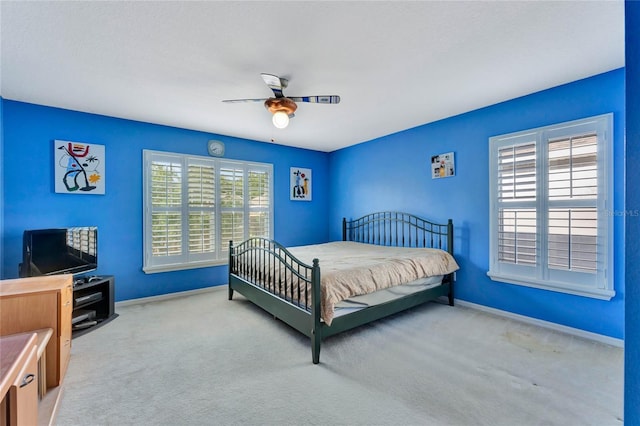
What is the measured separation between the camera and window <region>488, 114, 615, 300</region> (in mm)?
2535

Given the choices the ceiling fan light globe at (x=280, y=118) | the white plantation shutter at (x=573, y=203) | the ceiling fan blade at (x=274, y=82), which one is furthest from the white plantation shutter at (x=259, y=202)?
the white plantation shutter at (x=573, y=203)

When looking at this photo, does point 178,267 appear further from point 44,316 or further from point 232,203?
point 44,316

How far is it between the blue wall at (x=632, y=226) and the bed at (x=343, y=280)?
1.74 m

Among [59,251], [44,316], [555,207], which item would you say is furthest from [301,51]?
[59,251]

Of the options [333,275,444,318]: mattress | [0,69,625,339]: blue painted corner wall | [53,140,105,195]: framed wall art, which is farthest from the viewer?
[53,140,105,195]: framed wall art

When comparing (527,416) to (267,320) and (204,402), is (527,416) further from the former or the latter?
(267,320)

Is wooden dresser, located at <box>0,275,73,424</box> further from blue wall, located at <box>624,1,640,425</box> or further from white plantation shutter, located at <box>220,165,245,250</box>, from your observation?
blue wall, located at <box>624,1,640,425</box>

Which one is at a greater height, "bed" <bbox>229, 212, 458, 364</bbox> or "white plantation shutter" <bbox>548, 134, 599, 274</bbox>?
"white plantation shutter" <bbox>548, 134, 599, 274</bbox>

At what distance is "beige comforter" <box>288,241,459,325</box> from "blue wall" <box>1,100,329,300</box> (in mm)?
2126

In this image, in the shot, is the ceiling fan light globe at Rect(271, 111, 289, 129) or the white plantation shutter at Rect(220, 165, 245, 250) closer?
the ceiling fan light globe at Rect(271, 111, 289, 129)

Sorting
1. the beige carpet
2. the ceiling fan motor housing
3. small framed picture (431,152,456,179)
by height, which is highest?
the ceiling fan motor housing

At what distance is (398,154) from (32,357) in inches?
177

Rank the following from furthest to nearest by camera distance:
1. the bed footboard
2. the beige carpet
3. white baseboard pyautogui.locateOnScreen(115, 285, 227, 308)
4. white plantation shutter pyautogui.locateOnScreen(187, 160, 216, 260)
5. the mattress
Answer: white plantation shutter pyautogui.locateOnScreen(187, 160, 216, 260)
white baseboard pyautogui.locateOnScreen(115, 285, 227, 308)
the mattress
the bed footboard
the beige carpet

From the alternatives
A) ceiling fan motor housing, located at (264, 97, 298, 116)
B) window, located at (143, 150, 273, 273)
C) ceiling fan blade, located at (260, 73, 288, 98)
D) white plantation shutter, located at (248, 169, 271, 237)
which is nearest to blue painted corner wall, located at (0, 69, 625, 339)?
window, located at (143, 150, 273, 273)
